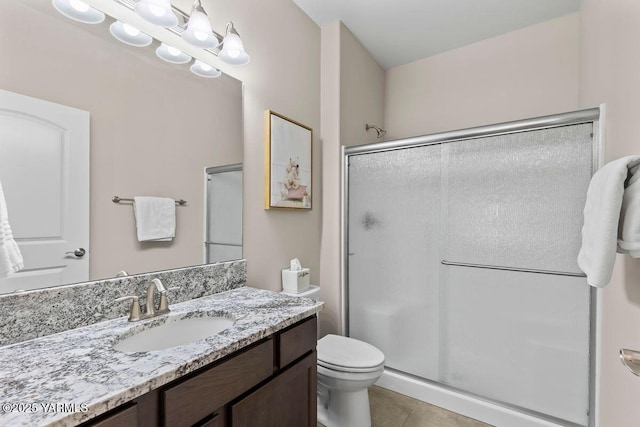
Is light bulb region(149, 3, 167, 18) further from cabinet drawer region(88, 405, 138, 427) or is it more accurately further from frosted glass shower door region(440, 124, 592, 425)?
frosted glass shower door region(440, 124, 592, 425)

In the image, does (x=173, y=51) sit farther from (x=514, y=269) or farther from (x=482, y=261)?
(x=514, y=269)

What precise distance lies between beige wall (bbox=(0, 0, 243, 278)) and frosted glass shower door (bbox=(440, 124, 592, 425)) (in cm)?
148

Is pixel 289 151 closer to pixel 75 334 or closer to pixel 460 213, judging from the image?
pixel 460 213

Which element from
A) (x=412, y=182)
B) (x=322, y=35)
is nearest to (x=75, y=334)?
(x=412, y=182)

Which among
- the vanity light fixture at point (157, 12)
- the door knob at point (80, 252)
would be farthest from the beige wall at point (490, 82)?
the door knob at point (80, 252)

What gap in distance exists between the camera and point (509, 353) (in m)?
1.69

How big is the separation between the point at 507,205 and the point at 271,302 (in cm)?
144

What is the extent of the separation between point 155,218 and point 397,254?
153cm

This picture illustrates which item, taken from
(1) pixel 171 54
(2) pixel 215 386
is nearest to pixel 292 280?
(2) pixel 215 386

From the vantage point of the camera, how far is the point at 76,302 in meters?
0.98

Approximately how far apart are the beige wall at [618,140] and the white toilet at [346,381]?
3.14 ft

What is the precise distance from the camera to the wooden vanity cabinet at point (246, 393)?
693 mm

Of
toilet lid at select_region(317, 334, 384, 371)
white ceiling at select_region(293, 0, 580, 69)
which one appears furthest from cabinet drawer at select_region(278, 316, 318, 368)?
white ceiling at select_region(293, 0, 580, 69)

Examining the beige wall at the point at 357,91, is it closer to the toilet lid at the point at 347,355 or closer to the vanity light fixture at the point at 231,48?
the vanity light fixture at the point at 231,48
